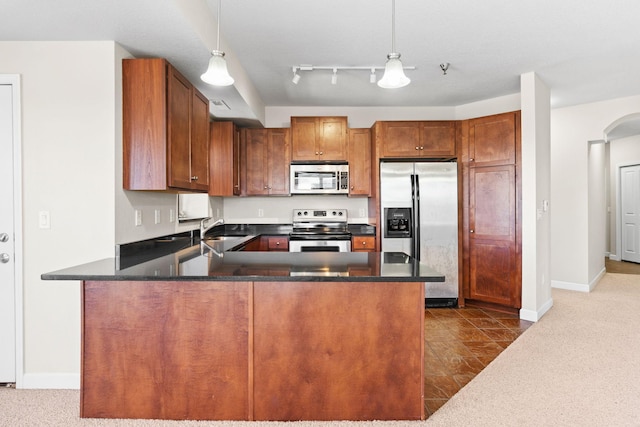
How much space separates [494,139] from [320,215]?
225 cm

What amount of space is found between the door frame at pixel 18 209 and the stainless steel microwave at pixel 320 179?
272 cm

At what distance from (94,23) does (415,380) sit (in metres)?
2.67

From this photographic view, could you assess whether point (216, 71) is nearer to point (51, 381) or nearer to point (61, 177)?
point (61, 177)

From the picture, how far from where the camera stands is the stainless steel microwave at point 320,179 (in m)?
4.52

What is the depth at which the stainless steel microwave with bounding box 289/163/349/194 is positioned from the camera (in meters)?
4.52

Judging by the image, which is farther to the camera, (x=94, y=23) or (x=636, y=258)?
(x=636, y=258)

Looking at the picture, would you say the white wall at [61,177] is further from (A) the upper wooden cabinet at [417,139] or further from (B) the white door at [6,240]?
(A) the upper wooden cabinet at [417,139]

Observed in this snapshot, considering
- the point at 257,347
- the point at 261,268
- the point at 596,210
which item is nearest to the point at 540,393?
the point at 257,347

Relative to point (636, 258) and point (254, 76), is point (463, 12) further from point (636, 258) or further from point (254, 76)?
point (636, 258)

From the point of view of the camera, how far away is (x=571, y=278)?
4.93 metres

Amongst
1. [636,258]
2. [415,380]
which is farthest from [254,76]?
[636,258]

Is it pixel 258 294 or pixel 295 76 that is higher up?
pixel 295 76

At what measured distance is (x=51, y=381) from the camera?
2.33 m

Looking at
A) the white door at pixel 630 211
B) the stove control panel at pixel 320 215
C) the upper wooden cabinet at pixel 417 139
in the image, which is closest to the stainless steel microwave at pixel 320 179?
the stove control panel at pixel 320 215
